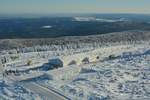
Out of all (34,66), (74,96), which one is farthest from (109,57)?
(74,96)

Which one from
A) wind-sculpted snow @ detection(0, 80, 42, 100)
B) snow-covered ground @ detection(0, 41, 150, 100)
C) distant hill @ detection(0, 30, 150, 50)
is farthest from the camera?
distant hill @ detection(0, 30, 150, 50)

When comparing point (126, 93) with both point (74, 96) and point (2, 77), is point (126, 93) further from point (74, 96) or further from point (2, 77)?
point (2, 77)

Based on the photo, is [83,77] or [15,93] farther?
[83,77]

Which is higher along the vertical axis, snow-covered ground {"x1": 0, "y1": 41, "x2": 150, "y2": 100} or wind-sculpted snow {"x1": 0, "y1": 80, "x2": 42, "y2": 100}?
wind-sculpted snow {"x1": 0, "y1": 80, "x2": 42, "y2": 100}

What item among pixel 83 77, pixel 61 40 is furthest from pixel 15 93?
pixel 61 40

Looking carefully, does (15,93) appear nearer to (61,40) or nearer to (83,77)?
(83,77)

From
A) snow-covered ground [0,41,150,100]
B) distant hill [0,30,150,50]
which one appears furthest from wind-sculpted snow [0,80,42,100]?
distant hill [0,30,150,50]

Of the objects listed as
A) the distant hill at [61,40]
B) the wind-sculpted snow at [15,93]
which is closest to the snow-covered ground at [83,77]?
the wind-sculpted snow at [15,93]

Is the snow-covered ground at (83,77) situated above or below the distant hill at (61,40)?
above

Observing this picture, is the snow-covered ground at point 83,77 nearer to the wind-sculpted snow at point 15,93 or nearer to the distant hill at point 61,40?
the wind-sculpted snow at point 15,93

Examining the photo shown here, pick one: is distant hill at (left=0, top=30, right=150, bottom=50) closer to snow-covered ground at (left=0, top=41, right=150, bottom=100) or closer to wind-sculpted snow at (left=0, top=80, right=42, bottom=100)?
snow-covered ground at (left=0, top=41, right=150, bottom=100)
